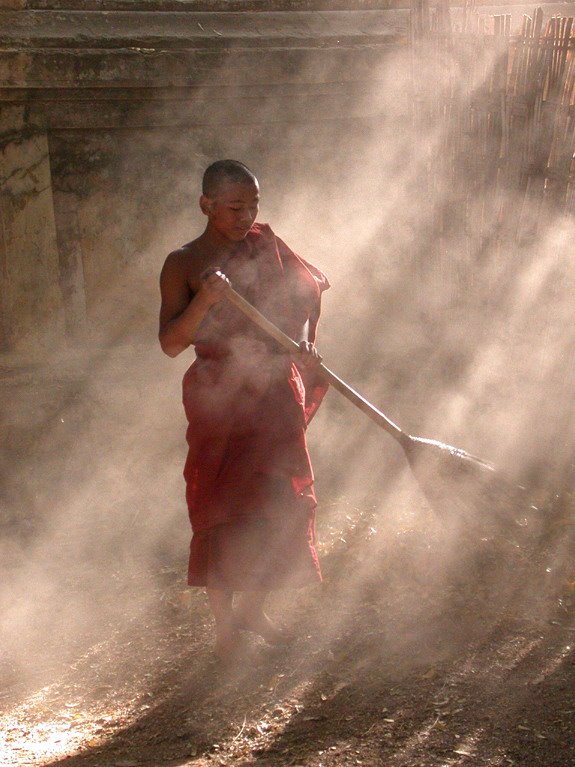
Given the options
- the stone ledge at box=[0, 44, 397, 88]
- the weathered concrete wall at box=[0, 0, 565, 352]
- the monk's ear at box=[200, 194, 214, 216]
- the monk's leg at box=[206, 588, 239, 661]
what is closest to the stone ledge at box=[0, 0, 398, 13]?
the weathered concrete wall at box=[0, 0, 565, 352]

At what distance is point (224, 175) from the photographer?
3.49 m

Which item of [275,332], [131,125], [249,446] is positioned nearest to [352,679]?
[249,446]

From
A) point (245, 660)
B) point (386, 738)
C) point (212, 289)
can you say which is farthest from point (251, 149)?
point (386, 738)

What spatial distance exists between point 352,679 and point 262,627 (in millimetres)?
489

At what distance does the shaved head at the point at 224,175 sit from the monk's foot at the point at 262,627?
172 centimetres

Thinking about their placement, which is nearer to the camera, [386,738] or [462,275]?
[386,738]

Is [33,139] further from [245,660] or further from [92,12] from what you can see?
[245,660]

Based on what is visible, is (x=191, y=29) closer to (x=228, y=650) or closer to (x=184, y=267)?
(x=184, y=267)

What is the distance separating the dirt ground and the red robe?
0.40m

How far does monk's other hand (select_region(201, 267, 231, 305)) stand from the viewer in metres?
3.37

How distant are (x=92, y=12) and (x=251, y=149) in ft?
3.92

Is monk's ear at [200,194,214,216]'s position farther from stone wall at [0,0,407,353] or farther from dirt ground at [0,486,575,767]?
stone wall at [0,0,407,353]

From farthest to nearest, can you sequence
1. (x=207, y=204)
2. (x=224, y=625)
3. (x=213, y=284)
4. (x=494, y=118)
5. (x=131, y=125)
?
1. (x=131, y=125)
2. (x=494, y=118)
3. (x=224, y=625)
4. (x=207, y=204)
5. (x=213, y=284)

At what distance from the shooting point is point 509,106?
511 centimetres
